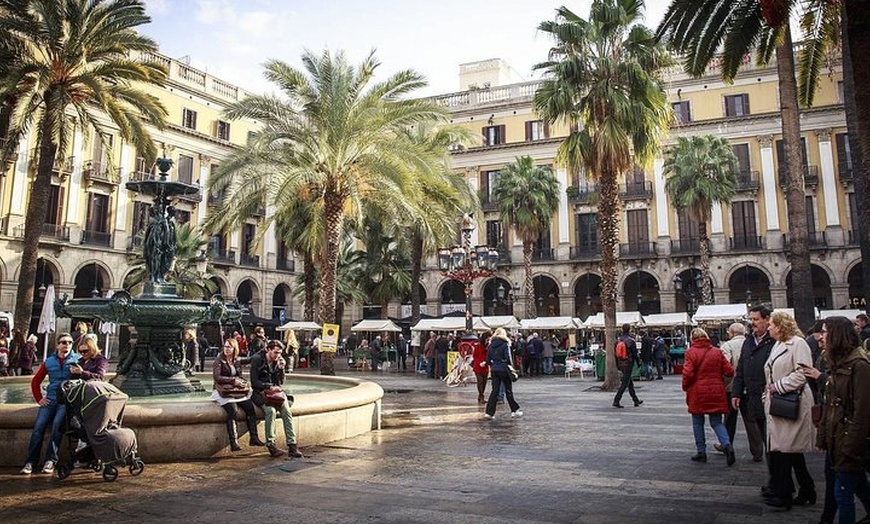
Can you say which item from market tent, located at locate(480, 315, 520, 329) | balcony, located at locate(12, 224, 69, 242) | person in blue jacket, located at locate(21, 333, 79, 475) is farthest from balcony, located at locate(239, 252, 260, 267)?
person in blue jacket, located at locate(21, 333, 79, 475)

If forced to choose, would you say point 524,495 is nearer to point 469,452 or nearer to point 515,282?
point 469,452

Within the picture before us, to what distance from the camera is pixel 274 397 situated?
22.8 ft

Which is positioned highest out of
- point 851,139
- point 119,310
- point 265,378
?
point 851,139

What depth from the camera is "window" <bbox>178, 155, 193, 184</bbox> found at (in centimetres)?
3634

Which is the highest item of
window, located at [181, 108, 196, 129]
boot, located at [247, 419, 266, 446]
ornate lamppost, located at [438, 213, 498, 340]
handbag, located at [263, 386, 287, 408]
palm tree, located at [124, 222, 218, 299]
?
window, located at [181, 108, 196, 129]

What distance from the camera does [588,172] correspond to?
16.8m

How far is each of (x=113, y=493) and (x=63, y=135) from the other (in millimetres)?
13601

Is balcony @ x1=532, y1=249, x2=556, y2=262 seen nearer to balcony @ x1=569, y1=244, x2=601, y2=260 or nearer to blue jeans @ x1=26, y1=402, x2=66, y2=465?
balcony @ x1=569, y1=244, x2=601, y2=260

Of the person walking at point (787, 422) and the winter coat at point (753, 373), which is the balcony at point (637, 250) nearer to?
the winter coat at point (753, 373)

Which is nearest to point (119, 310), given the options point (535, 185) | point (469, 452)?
point (469, 452)

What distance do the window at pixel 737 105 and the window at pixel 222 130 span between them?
3039cm

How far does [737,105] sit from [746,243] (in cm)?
823

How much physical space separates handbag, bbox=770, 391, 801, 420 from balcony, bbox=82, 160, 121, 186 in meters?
32.9

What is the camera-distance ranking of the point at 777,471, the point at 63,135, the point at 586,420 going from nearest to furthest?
the point at 777,471
the point at 586,420
the point at 63,135
